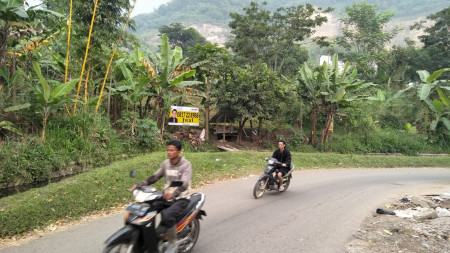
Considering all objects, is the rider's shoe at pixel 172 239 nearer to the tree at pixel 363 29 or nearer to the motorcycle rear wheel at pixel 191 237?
the motorcycle rear wheel at pixel 191 237

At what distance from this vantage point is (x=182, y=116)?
13078 millimetres

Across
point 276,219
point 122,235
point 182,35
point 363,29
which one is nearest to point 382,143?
point 276,219

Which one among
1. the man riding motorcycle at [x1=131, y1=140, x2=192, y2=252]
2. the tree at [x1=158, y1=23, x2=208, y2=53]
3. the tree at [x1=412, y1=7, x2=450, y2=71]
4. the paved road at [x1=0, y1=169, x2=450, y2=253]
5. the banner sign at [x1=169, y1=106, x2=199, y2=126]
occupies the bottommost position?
the paved road at [x1=0, y1=169, x2=450, y2=253]

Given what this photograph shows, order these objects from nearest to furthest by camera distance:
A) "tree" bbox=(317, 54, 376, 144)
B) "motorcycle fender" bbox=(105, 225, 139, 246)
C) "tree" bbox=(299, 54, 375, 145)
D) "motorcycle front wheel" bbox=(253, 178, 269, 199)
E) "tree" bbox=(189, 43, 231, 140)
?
"motorcycle fender" bbox=(105, 225, 139, 246), "motorcycle front wheel" bbox=(253, 178, 269, 199), "tree" bbox=(189, 43, 231, 140), "tree" bbox=(317, 54, 376, 144), "tree" bbox=(299, 54, 375, 145)

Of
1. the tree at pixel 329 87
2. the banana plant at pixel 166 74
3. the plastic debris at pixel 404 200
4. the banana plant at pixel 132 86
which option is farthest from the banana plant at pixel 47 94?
the tree at pixel 329 87

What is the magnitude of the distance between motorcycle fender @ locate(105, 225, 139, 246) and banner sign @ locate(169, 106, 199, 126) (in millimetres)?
9338

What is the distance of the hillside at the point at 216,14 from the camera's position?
351ft

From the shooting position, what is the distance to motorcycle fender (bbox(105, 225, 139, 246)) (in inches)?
133

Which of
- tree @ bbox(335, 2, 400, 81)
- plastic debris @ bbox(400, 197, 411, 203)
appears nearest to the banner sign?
plastic debris @ bbox(400, 197, 411, 203)

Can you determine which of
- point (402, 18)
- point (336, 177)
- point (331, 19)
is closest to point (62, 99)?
point (336, 177)

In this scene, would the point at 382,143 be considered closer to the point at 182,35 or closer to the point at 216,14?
the point at 182,35

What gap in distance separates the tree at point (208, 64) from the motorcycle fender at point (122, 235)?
10709 millimetres

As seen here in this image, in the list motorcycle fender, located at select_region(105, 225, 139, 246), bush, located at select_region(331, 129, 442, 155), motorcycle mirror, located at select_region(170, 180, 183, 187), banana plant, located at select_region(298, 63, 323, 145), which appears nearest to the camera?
motorcycle fender, located at select_region(105, 225, 139, 246)

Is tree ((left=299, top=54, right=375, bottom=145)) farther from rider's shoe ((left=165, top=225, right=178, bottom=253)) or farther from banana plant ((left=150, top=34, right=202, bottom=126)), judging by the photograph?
rider's shoe ((left=165, top=225, right=178, bottom=253))
